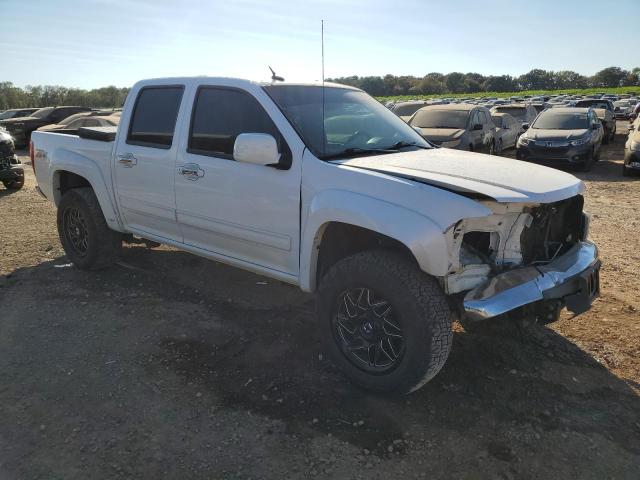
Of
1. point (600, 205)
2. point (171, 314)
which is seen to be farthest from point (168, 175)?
point (600, 205)

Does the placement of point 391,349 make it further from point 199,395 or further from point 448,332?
point 199,395

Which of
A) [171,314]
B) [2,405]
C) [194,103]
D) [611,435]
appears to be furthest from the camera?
[171,314]

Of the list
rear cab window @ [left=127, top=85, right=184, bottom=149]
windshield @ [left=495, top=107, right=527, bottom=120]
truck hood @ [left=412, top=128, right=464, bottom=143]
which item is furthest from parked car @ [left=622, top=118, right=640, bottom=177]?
rear cab window @ [left=127, top=85, right=184, bottom=149]

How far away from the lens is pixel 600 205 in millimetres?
8609

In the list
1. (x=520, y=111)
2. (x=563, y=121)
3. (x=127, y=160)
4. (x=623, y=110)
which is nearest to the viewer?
(x=127, y=160)

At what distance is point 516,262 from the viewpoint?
3143 mm

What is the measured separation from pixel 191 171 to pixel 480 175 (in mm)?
2168

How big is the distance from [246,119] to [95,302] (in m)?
2.33

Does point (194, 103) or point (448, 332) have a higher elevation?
point (194, 103)

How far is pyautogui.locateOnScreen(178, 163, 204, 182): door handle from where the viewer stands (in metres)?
3.94

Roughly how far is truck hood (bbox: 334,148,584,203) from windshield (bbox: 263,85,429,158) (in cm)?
26

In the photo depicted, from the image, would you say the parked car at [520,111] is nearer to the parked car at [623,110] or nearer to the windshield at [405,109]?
the windshield at [405,109]

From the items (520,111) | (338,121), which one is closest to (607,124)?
(520,111)

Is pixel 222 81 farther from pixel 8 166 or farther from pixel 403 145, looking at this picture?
pixel 8 166
